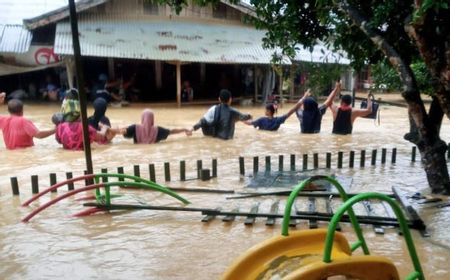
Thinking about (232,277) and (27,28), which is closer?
(232,277)

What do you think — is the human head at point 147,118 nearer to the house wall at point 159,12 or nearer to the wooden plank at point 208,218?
the wooden plank at point 208,218

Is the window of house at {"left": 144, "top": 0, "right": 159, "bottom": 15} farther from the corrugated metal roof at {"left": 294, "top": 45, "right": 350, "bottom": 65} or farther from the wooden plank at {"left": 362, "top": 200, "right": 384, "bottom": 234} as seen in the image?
the wooden plank at {"left": 362, "top": 200, "right": 384, "bottom": 234}

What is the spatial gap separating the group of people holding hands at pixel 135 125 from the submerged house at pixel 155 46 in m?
5.98

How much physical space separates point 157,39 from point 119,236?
15.3 metres

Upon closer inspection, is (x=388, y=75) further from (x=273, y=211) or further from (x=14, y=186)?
(x=14, y=186)

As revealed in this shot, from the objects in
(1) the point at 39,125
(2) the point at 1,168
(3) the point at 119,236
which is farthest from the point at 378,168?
(1) the point at 39,125

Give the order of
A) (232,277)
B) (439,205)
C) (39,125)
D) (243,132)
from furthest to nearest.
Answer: (39,125), (243,132), (439,205), (232,277)

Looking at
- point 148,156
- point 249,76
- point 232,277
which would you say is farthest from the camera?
point 249,76

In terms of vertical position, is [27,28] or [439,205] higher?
[27,28]

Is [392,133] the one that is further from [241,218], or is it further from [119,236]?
[119,236]

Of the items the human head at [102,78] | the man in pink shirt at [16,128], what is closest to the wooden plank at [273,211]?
the man in pink shirt at [16,128]

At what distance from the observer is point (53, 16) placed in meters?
18.2

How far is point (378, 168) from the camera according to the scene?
7.71 metres

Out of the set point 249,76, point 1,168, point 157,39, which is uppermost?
point 157,39
